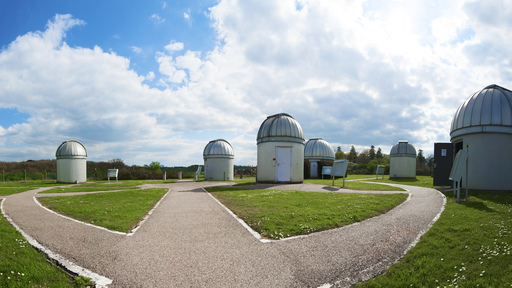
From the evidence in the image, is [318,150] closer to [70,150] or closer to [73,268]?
[70,150]

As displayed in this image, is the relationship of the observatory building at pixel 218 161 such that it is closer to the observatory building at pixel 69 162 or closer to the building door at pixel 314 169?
the building door at pixel 314 169

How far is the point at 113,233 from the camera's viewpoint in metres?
7.03

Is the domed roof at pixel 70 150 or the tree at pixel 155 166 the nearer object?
the domed roof at pixel 70 150

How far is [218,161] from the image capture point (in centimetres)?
3594

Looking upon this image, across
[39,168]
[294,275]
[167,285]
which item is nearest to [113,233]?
[167,285]

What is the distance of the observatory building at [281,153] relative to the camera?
24.2 meters

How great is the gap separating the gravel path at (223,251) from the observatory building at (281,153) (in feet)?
51.4

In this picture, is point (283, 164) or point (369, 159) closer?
point (283, 164)

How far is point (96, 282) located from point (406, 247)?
592 centimetres

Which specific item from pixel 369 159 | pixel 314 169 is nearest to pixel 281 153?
pixel 314 169

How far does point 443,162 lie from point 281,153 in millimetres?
12310

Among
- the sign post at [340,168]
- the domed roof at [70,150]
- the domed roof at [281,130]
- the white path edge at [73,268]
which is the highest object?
the domed roof at [281,130]

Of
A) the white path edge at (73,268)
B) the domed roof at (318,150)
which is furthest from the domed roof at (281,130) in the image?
the white path edge at (73,268)

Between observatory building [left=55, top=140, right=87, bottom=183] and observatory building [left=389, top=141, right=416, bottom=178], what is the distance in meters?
40.4
